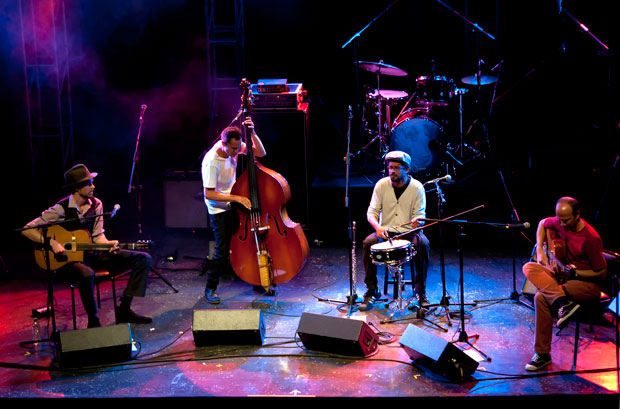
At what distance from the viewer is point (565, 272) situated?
566 centimetres

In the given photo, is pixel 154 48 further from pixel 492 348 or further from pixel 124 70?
pixel 492 348

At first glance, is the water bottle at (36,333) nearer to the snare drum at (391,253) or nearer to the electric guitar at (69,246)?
the electric guitar at (69,246)

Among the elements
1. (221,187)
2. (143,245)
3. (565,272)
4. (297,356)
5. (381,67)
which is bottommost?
(297,356)

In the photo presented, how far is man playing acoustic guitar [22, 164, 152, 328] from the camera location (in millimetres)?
6184

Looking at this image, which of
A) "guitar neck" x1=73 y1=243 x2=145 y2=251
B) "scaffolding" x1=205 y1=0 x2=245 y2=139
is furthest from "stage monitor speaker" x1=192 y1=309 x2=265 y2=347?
"scaffolding" x1=205 y1=0 x2=245 y2=139

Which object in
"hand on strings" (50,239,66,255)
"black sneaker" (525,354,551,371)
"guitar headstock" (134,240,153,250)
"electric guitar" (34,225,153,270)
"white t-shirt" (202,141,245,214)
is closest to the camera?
"black sneaker" (525,354,551,371)

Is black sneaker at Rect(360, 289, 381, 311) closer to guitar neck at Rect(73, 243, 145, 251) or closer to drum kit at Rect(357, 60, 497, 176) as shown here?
guitar neck at Rect(73, 243, 145, 251)

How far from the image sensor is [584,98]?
9.68 meters

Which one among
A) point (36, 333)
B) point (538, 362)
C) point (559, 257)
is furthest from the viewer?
point (36, 333)

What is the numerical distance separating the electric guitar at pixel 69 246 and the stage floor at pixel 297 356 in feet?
2.21

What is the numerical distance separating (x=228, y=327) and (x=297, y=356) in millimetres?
675

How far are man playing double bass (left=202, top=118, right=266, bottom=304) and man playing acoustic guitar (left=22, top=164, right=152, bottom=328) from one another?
2.61 ft

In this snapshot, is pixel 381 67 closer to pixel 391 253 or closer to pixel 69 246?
pixel 391 253

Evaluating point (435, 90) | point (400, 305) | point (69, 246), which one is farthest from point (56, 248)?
point (435, 90)
